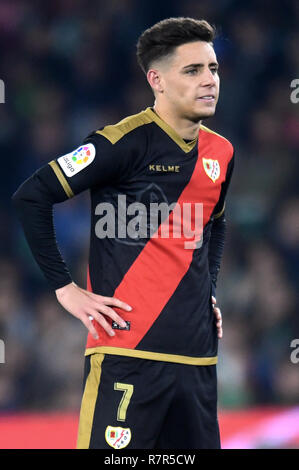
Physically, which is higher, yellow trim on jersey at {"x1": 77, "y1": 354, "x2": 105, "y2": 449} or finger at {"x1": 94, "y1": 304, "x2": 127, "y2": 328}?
finger at {"x1": 94, "y1": 304, "x2": 127, "y2": 328}

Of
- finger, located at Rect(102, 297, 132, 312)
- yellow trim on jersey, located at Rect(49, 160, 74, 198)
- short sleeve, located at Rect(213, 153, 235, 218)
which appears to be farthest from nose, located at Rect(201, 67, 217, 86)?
finger, located at Rect(102, 297, 132, 312)

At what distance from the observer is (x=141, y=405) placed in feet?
9.86

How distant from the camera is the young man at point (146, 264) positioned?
9.91 ft

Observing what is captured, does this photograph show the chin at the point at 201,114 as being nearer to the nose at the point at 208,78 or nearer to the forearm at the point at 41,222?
the nose at the point at 208,78

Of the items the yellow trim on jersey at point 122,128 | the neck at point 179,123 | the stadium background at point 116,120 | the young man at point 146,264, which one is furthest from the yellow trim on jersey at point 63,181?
the stadium background at point 116,120

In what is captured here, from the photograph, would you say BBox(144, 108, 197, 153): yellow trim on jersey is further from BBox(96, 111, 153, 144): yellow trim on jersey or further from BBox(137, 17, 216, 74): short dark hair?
BBox(137, 17, 216, 74): short dark hair

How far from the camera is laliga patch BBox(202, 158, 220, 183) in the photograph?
3.27 m

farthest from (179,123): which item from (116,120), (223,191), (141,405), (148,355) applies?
(116,120)

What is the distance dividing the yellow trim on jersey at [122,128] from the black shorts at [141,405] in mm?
774

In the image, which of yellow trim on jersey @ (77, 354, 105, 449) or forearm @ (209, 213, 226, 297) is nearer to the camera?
yellow trim on jersey @ (77, 354, 105, 449)

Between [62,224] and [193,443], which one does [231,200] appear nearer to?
[62,224]

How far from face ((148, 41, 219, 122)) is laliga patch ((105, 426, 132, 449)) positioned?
1.15m

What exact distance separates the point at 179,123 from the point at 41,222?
63 centimetres
